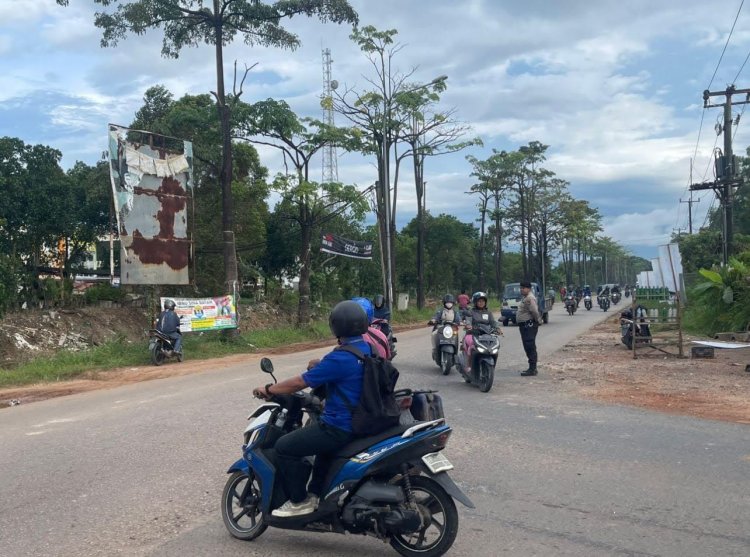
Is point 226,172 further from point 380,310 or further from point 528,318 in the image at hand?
point 528,318

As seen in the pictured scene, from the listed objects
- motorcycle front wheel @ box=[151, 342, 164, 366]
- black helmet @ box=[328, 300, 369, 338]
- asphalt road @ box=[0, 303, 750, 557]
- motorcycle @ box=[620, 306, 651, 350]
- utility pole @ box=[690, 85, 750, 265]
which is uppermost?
utility pole @ box=[690, 85, 750, 265]

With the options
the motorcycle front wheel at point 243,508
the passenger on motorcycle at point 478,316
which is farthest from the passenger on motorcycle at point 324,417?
the passenger on motorcycle at point 478,316

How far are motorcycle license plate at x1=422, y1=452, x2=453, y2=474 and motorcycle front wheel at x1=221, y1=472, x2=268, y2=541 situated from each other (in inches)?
45.6

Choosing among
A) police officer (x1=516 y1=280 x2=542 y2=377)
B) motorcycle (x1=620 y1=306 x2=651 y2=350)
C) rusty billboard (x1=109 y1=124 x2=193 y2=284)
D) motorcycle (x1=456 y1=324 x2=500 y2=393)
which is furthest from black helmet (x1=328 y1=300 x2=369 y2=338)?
rusty billboard (x1=109 y1=124 x2=193 y2=284)

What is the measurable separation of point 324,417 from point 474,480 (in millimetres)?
2278

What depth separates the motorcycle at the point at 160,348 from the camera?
1664 centimetres

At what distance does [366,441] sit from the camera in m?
4.25

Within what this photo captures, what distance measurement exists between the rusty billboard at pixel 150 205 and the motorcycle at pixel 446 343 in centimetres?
960

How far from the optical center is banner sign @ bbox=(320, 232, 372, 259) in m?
28.6

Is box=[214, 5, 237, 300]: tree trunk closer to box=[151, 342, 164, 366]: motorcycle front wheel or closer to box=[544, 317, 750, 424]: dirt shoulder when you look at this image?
box=[151, 342, 164, 366]: motorcycle front wheel

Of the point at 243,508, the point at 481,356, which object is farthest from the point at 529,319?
the point at 243,508

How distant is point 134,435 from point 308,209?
2047 centimetres

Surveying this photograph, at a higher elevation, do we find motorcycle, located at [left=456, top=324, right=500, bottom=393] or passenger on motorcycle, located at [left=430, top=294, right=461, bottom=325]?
passenger on motorcycle, located at [left=430, top=294, right=461, bottom=325]

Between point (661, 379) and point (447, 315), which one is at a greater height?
point (447, 315)
